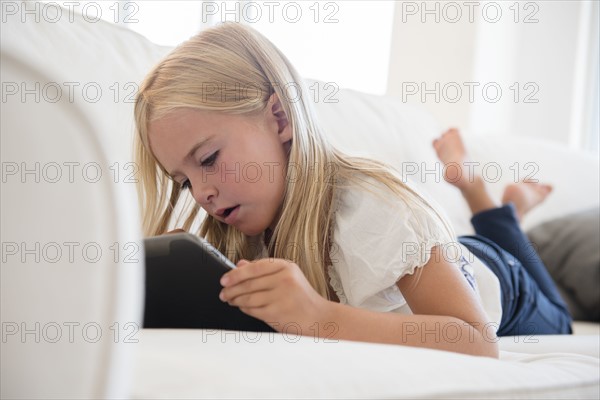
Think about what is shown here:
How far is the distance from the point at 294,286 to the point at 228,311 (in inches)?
3.6

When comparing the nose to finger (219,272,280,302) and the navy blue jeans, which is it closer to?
finger (219,272,280,302)

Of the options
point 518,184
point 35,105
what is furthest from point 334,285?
point 518,184

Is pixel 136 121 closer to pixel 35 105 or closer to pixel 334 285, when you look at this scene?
pixel 334 285

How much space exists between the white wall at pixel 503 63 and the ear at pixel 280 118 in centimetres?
143

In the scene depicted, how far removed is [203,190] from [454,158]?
26.9 inches

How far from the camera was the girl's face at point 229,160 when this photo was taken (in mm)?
920

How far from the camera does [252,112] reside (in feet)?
3.24

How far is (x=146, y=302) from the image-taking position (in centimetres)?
75

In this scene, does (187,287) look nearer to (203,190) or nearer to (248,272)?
(248,272)

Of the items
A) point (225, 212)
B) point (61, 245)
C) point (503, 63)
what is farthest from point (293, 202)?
point (503, 63)

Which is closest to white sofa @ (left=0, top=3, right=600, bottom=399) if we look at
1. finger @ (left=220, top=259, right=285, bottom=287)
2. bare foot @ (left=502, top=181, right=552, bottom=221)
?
finger @ (left=220, top=259, right=285, bottom=287)

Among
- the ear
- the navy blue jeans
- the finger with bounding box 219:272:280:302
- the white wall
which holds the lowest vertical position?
the navy blue jeans

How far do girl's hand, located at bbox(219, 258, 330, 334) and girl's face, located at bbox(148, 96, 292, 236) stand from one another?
21 cm

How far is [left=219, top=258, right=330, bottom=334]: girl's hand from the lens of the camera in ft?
2.38
